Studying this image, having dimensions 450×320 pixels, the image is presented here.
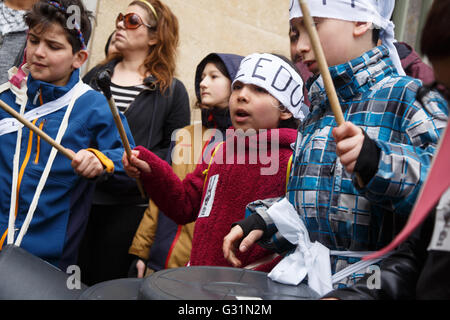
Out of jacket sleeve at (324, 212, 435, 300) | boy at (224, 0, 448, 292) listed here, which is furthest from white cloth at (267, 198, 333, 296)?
jacket sleeve at (324, 212, 435, 300)

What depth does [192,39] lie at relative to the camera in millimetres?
4422

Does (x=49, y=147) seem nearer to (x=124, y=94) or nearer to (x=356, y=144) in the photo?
(x=124, y=94)

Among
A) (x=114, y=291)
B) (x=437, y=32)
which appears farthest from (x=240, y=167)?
(x=437, y=32)

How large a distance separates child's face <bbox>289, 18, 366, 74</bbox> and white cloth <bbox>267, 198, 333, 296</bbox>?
481mm

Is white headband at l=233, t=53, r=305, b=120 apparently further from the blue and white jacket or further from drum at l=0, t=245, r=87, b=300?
drum at l=0, t=245, r=87, b=300

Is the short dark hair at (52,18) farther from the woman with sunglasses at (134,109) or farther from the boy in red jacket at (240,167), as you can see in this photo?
the boy in red jacket at (240,167)

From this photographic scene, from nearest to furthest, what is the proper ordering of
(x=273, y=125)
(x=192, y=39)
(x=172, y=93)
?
(x=273, y=125) → (x=172, y=93) → (x=192, y=39)

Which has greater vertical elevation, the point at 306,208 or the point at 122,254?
the point at 306,208

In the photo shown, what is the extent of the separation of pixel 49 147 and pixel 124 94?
801 mm

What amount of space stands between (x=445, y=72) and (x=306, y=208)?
2.27 feet

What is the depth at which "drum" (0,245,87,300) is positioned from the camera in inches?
59.9

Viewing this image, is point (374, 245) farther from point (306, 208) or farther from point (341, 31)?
point (341, 31)

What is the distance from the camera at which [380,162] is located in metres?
1.23

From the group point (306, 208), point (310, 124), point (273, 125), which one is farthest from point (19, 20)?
point (306, 208)
